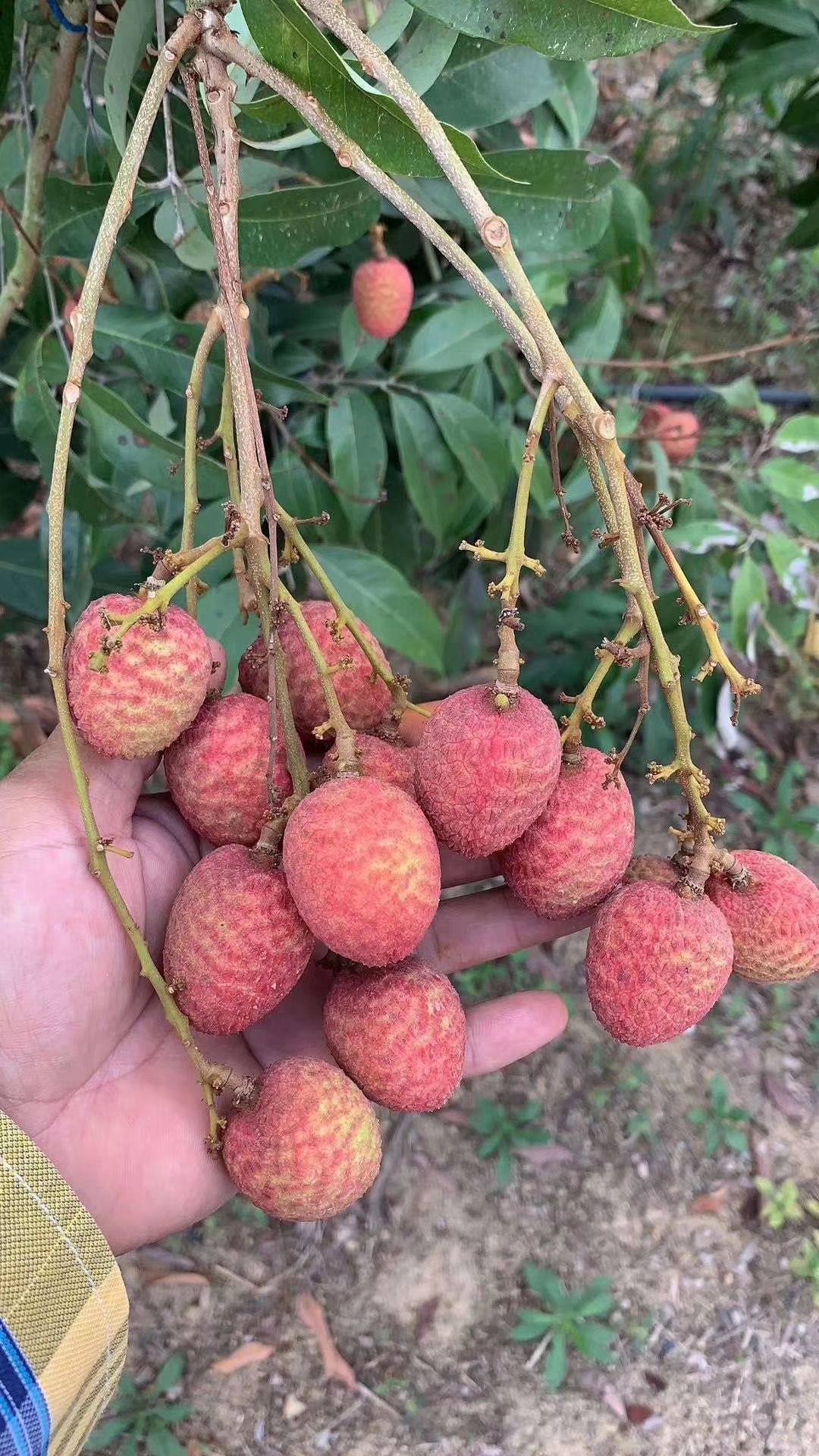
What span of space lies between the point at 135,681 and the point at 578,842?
412 mm

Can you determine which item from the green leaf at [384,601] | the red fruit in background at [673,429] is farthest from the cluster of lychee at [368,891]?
the red fruit in background at [673,429]

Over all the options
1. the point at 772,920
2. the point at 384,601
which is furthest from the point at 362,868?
the point at 384,601

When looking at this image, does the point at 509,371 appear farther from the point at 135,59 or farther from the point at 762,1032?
the point at 762,1032

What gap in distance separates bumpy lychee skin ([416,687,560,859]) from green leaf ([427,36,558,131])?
704 mm

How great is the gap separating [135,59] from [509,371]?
0.92 m

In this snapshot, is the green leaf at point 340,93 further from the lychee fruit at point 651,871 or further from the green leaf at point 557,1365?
the green leaf at point 557,1365

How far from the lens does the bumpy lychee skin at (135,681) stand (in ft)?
2.99

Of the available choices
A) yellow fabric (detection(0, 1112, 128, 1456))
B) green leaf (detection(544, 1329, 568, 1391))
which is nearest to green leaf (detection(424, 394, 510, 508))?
yellow fabric (detection(0, 1112, 128, 1456))

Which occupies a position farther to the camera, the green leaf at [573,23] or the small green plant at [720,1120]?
the small green plant at [720,1120]

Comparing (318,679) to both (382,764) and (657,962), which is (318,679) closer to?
(382,764)

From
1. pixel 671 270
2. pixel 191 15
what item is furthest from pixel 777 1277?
pixel 671 270

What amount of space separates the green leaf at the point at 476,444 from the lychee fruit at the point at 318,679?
0.58 m

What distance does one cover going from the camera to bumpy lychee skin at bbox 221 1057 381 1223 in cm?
93

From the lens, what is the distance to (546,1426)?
1.76 metres
